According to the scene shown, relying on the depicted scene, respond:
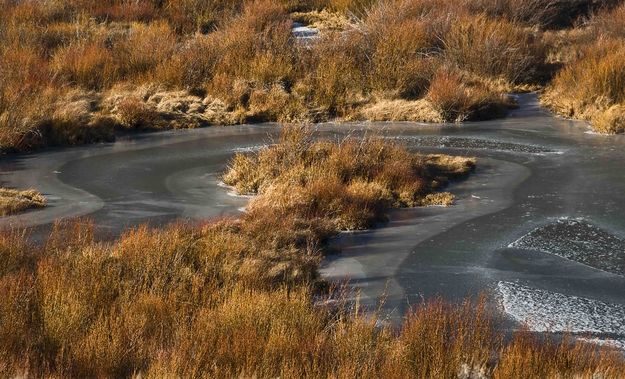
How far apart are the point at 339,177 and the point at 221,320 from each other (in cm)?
567

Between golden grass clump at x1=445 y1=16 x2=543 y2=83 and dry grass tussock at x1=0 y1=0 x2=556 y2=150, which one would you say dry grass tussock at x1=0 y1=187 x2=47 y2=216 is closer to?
dry grass tussock at x1=0 y1=0 x2=556 y2=150

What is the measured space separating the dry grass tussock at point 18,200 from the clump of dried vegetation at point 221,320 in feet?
5.35

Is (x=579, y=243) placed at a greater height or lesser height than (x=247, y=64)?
lesser

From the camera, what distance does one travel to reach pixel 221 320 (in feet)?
23.3

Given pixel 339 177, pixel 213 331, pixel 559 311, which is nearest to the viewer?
pixel 213 331

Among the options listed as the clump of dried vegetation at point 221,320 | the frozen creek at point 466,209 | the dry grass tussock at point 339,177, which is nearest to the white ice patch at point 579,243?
the frozen creek at point 466,209

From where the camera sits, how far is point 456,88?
18.8m

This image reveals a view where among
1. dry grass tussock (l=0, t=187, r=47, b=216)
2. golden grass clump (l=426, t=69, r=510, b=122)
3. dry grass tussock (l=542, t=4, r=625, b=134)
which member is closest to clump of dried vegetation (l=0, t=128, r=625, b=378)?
dry grass tussock (l=0, t=187, r=47, b=216)

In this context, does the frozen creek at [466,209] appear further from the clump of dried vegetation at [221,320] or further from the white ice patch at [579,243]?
the clump of dried vegetation at [221,320]

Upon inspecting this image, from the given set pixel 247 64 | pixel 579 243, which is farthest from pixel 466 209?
pixel 247 64

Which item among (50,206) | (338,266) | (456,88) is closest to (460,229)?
(338,266)

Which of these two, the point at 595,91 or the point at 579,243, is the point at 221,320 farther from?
the point at 595,91

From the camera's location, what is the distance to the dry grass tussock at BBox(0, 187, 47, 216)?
11578mm

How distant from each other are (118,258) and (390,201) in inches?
185
